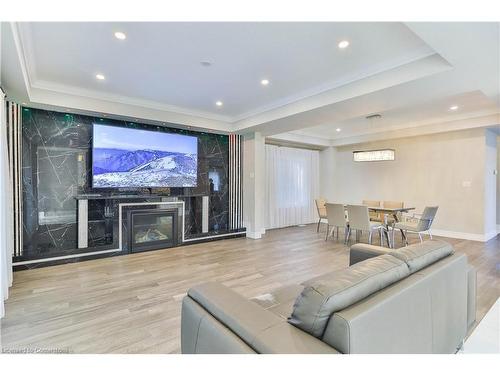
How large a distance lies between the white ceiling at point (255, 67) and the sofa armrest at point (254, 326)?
2.34 meters

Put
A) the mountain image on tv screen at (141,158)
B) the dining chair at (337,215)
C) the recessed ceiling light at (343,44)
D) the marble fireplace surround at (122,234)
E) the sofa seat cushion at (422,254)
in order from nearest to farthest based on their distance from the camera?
the sofa seat cushion at (422,254)
the recessed ceiling light at (343,44)
the marble fireplace surround at (122,234)
the mountain image on tv screen at (141,158)
the dining chair at (337,215)

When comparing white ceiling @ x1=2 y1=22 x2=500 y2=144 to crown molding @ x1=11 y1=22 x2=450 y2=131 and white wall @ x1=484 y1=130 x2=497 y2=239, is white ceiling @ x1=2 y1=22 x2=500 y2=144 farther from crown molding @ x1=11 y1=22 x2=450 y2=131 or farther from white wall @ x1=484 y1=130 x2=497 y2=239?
white wall @ x1=484 y1=130 x2=497 y2=239

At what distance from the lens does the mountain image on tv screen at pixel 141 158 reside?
456cm

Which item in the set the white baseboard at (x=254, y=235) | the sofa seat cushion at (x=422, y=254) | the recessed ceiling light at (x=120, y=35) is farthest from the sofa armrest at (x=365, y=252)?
the white baseboard at (x=254, y=235)

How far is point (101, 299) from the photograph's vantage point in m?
2.82

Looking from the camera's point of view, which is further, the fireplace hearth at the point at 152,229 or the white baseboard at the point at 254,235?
the white baseboard at the point at 254,235

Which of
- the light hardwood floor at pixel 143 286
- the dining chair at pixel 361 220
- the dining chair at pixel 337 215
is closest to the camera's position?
the light hardwood floor at pixel 143 286

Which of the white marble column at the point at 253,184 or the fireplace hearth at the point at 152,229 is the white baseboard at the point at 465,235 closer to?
the white marble column at the point at 253,184

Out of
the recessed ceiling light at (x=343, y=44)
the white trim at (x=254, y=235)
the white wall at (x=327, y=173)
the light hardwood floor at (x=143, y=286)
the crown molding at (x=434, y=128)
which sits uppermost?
the recessed ceiling light at (x=343, y=44)
